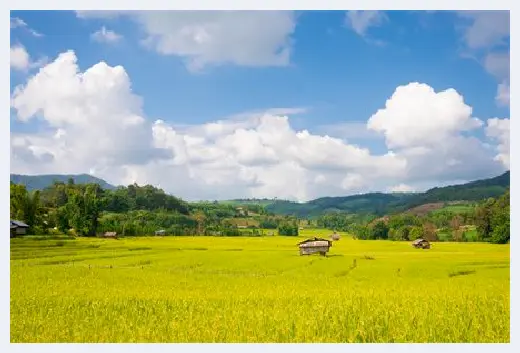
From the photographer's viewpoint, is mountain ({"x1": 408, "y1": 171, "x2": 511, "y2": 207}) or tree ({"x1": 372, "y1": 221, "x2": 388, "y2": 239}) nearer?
mountain ({"x1": 408, "y1": 171, "x2": 511, "y2": 207})

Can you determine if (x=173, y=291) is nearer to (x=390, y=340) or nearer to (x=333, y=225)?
(x=390, y=340)

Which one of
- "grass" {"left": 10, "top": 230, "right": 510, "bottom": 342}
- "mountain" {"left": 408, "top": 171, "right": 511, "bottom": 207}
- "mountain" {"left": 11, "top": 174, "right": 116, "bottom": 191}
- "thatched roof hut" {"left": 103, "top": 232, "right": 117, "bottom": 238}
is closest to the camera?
"grass" {"left": 10, "top": 230, "right": 510, "bottom": 342}

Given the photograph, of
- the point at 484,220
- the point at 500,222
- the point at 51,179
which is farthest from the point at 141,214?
the point at 484,220

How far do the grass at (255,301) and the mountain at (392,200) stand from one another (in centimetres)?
394

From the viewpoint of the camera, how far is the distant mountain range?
18500 millimetres

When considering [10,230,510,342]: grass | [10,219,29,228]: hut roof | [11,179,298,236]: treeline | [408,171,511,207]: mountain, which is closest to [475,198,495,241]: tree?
[408,171,511,207]: mountain

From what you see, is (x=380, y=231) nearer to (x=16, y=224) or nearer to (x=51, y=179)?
(x=16, y=224)

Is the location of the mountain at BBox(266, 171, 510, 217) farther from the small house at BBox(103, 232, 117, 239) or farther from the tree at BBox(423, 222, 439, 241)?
the small house at BBox(103, 232, 117, 239)

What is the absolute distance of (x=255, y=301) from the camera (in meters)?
11.5

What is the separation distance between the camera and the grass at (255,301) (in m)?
9.01

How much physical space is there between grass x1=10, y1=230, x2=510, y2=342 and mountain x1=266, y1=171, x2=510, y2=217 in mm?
3941

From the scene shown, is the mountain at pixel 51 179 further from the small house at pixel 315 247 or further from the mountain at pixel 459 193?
the mountain at pixel 459 193

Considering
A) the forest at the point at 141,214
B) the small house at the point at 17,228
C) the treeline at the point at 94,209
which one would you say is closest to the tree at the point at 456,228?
the forest at the point at 141,214

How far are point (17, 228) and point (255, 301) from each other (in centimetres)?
1725
